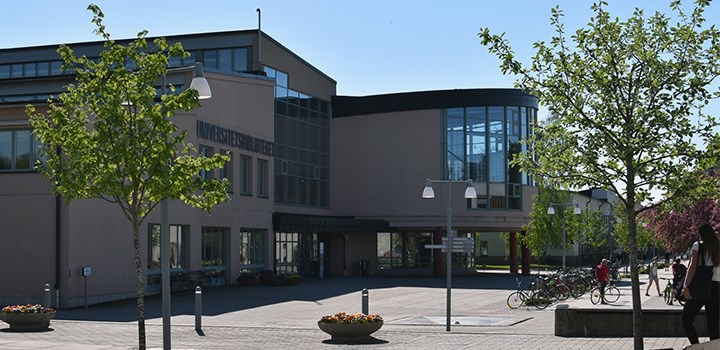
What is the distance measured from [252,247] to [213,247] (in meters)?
4.11

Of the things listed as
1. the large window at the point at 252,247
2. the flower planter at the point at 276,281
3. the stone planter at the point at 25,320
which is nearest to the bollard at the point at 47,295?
the stone planter at the point at 25,320

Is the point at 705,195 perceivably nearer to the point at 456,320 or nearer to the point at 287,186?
the point at 456,320

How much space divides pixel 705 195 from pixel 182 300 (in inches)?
946

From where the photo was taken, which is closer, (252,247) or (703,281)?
(703,281)

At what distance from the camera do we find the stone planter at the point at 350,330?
20328mm

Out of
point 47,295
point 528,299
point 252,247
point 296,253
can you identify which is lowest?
point 528,299

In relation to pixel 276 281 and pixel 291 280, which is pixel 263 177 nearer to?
pixel 291 280

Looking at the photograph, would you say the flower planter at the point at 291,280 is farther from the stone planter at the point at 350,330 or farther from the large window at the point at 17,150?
the stone planter at the point at 350,330

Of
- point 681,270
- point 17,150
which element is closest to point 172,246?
point 17,150

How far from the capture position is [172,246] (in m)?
38.1

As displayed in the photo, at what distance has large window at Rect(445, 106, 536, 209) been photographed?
181 feet

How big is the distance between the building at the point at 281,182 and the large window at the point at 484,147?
0.08 meters

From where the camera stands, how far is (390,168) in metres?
56.4

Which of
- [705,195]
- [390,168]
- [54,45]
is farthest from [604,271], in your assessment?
[54,45]
